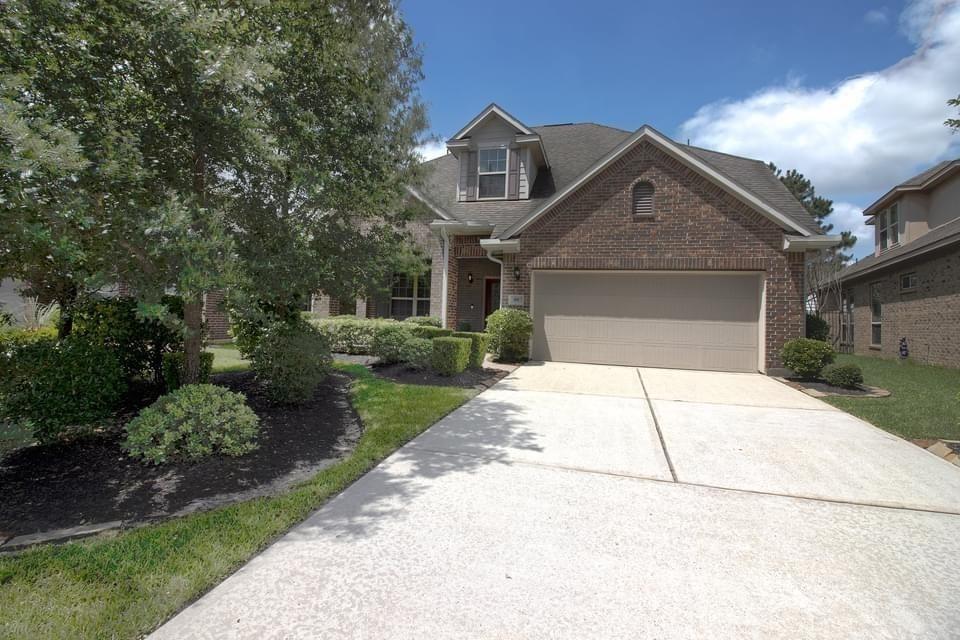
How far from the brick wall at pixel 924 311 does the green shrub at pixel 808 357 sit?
19.9ft

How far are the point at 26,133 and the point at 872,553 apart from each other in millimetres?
5627

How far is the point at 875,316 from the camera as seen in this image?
16250mm

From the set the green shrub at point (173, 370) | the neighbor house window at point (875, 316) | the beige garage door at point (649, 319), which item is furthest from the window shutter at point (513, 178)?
the neighbor house window at point (875, 316)

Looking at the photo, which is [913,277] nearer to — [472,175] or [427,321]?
[472,175]

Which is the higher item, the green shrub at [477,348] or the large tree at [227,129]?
the large tree at [227,129]

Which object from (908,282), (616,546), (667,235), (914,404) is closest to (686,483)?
(616,546)

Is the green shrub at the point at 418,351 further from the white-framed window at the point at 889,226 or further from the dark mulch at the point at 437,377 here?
the white-framed window at the point at 889,226

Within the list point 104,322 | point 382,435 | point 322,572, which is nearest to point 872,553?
point 322,572

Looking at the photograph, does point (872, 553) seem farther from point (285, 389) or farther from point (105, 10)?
point (105, 10)

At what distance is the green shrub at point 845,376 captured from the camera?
26.8 ft

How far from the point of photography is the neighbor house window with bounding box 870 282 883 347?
15.7 meters

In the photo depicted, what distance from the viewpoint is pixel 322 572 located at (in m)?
2.46

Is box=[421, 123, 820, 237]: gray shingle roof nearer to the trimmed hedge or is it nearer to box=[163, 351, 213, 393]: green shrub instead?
the trimmed hedge

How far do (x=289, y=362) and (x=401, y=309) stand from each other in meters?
8.56
